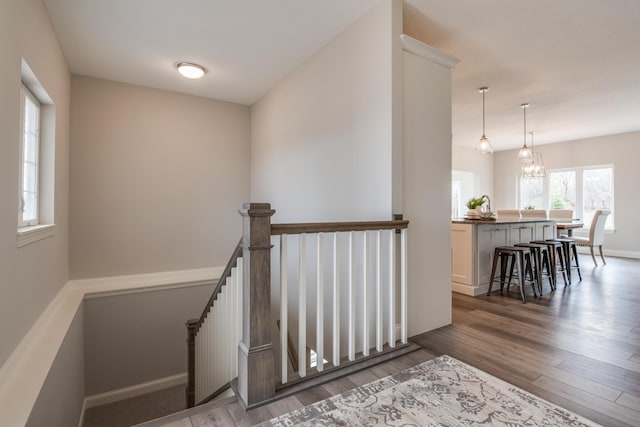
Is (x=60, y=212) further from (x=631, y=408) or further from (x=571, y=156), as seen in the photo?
(x=571, y=156)

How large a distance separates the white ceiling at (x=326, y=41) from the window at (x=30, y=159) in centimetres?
82

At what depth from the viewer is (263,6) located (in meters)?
2.54

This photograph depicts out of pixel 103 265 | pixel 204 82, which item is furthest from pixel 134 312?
pixel 204 82

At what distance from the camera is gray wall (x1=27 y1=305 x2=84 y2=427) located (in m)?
1.79

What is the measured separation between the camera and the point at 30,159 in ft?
8.77

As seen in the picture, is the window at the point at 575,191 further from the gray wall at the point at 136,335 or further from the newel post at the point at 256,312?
the newel post at the point at 256,312

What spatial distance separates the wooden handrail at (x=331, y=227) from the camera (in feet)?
5.81

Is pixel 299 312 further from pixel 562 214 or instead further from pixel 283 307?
pixel 562 214

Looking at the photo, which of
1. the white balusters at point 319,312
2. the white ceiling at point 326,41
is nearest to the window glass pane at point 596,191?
the white ceiling at point 326,41

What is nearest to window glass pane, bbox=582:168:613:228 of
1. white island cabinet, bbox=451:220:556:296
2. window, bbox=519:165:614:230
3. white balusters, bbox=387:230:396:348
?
window, bbox=519:165:614:230

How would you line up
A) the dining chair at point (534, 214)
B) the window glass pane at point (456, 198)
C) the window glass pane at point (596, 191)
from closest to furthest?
the dining chair at point (534, 214), the window glass pane at point (596, 191), the window glass pane at point (456, 198)

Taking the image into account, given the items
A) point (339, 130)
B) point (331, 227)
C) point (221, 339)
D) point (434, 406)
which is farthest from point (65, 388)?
point (339, 130)

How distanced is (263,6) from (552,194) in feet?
27.6

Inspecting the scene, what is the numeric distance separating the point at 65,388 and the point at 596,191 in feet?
32.2
